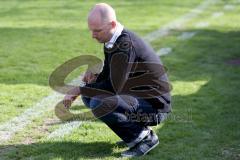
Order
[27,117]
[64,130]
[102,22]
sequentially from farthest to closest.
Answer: [27,117], [64,130], [102,22]

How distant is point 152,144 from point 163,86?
25.9 inches

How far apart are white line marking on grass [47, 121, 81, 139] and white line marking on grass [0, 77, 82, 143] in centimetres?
46

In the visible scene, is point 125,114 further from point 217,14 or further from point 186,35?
point 217,14

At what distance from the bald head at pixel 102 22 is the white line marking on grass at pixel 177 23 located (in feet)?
28.5

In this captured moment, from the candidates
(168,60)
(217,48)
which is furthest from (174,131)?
(217,48)

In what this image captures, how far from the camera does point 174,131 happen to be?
6.66 metres

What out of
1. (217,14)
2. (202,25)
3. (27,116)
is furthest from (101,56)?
(217,14)

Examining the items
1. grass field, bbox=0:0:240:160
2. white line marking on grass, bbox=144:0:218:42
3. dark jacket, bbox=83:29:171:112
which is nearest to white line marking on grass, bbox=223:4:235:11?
white line marking on grass, bbox=144:0:218:42

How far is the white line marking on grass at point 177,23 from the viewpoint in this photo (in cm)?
1477

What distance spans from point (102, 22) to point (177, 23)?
12.6 m

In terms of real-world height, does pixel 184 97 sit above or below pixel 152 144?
below

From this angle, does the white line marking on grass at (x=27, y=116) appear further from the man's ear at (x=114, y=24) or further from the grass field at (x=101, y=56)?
the man's ear at (x=114, y=24)

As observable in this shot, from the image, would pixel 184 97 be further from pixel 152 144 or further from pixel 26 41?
pixel 26 41

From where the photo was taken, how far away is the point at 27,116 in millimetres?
7184
